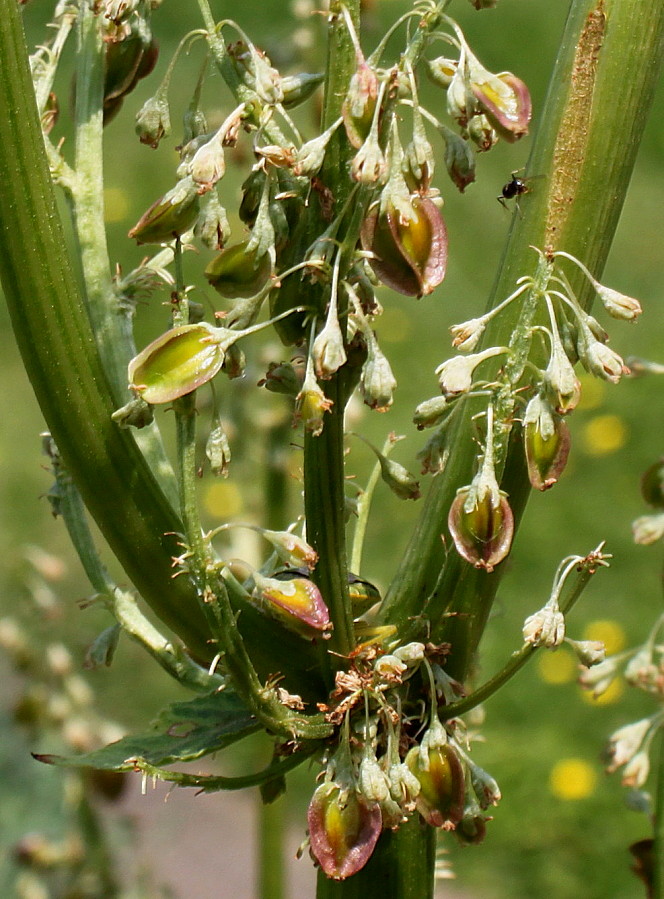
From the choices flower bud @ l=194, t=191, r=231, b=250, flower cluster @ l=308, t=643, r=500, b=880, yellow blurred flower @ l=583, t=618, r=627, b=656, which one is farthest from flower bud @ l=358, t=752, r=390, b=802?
yellow blurred flower @ l=583, t=618, r=627, b=656

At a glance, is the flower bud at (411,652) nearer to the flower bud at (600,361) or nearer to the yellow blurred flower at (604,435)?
the flower bud at (600,361)

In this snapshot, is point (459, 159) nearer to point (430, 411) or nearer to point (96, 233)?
point (430, 411)

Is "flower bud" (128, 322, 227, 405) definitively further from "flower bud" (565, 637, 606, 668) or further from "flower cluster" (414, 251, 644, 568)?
"flower bud" (565, 637, 606, 668)

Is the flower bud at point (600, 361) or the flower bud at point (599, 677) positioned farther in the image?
the flower bud at point (599, 677)

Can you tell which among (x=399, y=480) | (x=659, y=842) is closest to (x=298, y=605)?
(x=399, y=480)

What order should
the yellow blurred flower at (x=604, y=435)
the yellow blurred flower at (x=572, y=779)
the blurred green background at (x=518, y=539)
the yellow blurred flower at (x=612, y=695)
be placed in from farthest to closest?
the yellow blurred flower at (x=604, y=435) < the yellow blurred flower at (x=612, y=695) < the yellow blurred flower at (x=572, y=779) < the blurred green background at (x=518, y=539)

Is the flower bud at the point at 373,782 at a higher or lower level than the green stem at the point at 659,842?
higher

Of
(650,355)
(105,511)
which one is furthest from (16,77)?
(650,355)

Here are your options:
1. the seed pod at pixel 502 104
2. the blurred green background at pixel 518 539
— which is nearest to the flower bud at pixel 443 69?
the seed pod at pixel 502 104
